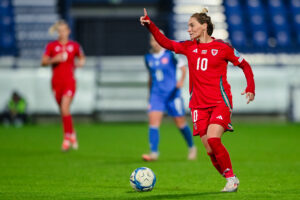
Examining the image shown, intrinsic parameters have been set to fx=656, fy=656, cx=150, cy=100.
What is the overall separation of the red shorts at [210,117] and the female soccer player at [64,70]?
5833 millimetres

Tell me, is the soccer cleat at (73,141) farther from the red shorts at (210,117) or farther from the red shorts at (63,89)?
the red shorts at (210,117)

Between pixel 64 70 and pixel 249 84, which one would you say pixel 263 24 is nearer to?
pixel 64 70

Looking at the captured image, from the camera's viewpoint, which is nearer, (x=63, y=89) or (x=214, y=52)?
(x=214, y=52)

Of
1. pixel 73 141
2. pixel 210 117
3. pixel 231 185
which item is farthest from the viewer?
pixel 73 141

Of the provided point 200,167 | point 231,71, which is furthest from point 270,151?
point 231,71

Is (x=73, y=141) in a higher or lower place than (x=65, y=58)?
lower

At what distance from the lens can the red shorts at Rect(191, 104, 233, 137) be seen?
6.75 m

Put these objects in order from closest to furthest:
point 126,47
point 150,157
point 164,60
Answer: point 150,157 < point 164,60 < point 126,47

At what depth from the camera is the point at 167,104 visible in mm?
11102

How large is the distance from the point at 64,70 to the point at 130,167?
3645mm

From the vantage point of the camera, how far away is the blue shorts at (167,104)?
11.0 meters

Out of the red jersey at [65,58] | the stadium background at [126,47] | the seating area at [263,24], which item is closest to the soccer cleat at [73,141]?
the red jersey at [65,58]

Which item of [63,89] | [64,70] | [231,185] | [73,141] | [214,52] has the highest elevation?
[214,52]

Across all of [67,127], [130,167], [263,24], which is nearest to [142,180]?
[130,167]
